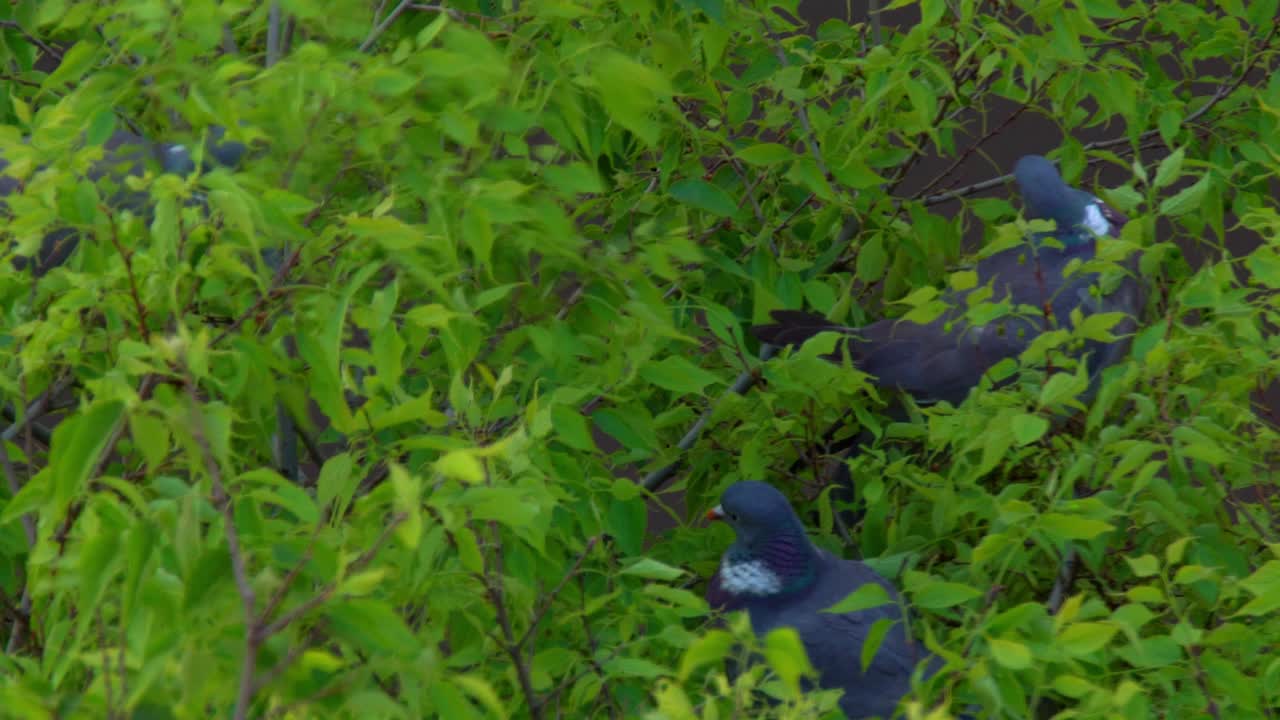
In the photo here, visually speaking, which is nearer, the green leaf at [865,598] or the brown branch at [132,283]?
the brown branch at [132,283]

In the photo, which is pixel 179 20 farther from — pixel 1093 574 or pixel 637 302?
pixel 1093 574

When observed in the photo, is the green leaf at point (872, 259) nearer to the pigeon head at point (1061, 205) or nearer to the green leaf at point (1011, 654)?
the pigeon head at point (1061, 205)

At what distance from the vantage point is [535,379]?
2.88 meters

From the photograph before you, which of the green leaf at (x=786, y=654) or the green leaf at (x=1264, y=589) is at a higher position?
the green leaf at (x=786, y=654)

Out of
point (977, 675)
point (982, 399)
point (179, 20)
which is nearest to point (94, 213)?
point (179, 20)

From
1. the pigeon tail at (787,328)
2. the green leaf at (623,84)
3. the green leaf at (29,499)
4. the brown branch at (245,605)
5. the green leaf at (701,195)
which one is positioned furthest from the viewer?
the pigeon tail at (787,328)

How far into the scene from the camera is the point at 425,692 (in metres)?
1.88

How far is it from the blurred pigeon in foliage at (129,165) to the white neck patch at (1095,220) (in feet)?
7.31

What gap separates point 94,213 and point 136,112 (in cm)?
94

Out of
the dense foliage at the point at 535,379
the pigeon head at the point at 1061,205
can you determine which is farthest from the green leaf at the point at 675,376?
the pigeon head at the point at 1061,205

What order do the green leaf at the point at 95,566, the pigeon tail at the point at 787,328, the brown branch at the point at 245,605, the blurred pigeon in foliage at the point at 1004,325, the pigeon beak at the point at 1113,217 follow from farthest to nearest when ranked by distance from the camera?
the pigeon beak at the point at 1113,217, the blurred pigeon in foliage at the point at 1004,325, the pigeon tail at the point at 787,328, the green leaf at the point at 95,566, the brown branch at the point at 245,605

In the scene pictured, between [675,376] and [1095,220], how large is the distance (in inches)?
77.1

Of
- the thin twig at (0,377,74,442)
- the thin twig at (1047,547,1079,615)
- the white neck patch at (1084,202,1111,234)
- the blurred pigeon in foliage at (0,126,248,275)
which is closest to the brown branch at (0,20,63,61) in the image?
the blurred pigeon in foliage at (0,126,248,275)

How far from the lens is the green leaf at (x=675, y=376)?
2799mm
